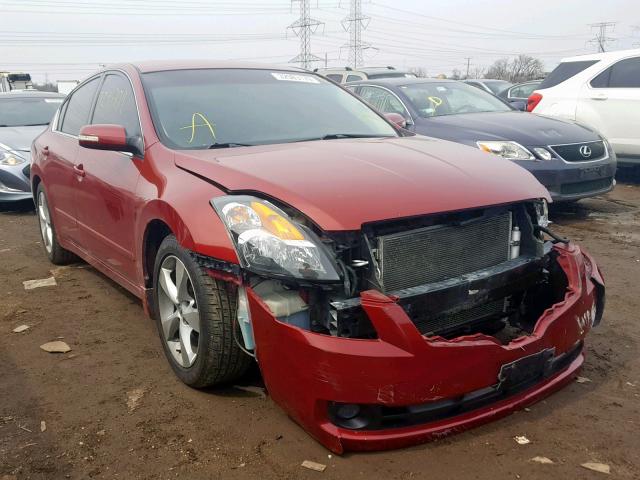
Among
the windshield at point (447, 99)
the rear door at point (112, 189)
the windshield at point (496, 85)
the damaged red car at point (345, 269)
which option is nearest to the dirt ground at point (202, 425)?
the damaged red car at point (345, 269)

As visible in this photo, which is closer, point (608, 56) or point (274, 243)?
point (274, 243)

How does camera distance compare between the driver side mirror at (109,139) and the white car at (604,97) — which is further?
Result: the white car at (604,97)

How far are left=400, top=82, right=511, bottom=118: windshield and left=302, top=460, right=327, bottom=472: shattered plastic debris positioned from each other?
5.39 metres

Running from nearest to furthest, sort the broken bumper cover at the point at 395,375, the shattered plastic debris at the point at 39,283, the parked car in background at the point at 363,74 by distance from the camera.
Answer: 1. the broken bumper cover at the point at 395,375
2. the shattered plastic debris at the point at 39,283
3. the parked car in background at the point at 363,74

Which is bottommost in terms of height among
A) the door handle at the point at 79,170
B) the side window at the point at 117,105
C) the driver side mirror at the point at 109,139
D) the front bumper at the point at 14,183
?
the front bumper at the point at 14,183

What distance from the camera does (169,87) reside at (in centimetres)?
360

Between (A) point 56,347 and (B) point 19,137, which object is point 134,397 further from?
(B) point 19,137

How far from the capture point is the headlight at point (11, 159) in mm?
7781

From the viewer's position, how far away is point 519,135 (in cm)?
623

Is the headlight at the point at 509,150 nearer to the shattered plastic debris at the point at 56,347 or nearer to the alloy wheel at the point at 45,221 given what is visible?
the alloy wheel at the point at 45,221

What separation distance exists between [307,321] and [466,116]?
17.3 feet

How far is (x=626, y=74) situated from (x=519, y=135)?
3.30m

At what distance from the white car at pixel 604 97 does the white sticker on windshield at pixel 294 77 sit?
5502 mm

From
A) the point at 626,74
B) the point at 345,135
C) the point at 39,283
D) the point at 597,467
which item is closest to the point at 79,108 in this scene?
the point at 39,283
